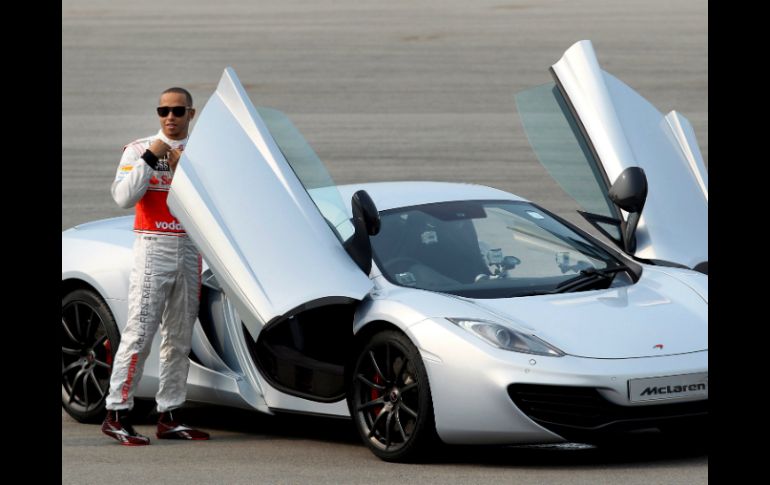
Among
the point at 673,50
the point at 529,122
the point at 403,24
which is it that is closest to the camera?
the point at 529,122

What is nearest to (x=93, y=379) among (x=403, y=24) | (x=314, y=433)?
(x=314, y=433)

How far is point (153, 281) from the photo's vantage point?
6.98 meters

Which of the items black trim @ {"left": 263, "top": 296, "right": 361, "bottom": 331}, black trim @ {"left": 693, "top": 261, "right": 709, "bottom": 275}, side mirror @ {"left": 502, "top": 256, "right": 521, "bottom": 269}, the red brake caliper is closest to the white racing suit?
the red brake caliper

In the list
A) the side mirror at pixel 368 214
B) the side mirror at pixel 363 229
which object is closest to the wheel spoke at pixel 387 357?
the side mirror at pixel 363 229

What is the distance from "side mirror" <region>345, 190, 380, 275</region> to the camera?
658 cm

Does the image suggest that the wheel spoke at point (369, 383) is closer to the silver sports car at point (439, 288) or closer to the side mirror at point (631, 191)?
the silver sports car at point (439, 288)

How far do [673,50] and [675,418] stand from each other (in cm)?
2118

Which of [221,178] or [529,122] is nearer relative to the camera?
[221,178]

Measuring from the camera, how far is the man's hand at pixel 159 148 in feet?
22.5

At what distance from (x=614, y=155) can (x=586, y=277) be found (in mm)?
1149
